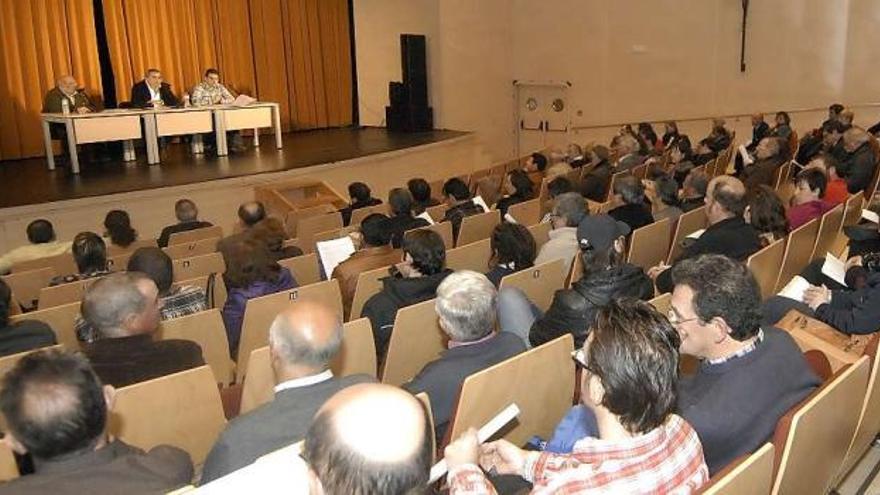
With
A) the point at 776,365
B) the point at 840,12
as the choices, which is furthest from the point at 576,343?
the point at 840,12

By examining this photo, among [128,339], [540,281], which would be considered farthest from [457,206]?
[128,339]

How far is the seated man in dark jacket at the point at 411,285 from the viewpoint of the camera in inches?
151

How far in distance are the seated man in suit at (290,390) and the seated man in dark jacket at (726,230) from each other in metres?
2.37

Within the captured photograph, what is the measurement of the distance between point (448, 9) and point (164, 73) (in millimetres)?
4925

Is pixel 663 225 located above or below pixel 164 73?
below

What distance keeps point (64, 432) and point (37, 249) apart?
4.56 m

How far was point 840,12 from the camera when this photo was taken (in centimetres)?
1127

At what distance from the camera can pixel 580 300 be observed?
10.4 ft

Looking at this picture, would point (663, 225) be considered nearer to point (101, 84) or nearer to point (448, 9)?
point (448, 9)

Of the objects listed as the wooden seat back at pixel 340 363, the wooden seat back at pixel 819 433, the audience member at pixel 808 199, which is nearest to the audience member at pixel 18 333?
the wooden seat back at pixel 340 363

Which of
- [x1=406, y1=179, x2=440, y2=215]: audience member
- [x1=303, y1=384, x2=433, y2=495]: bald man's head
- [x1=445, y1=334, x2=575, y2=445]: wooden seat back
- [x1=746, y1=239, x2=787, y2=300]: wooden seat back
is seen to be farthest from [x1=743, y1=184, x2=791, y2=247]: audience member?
[x1=303, y1=384, x2=433, y2=495]: bald man's head

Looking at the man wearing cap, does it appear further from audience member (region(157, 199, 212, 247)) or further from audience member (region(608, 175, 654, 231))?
audience member (region(157, 199, 212, 247))

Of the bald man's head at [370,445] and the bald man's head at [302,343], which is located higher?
the bald man's head at [370,445]

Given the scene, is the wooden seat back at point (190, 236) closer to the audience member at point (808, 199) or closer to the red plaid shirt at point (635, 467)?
the audience member at point (808, 199)
